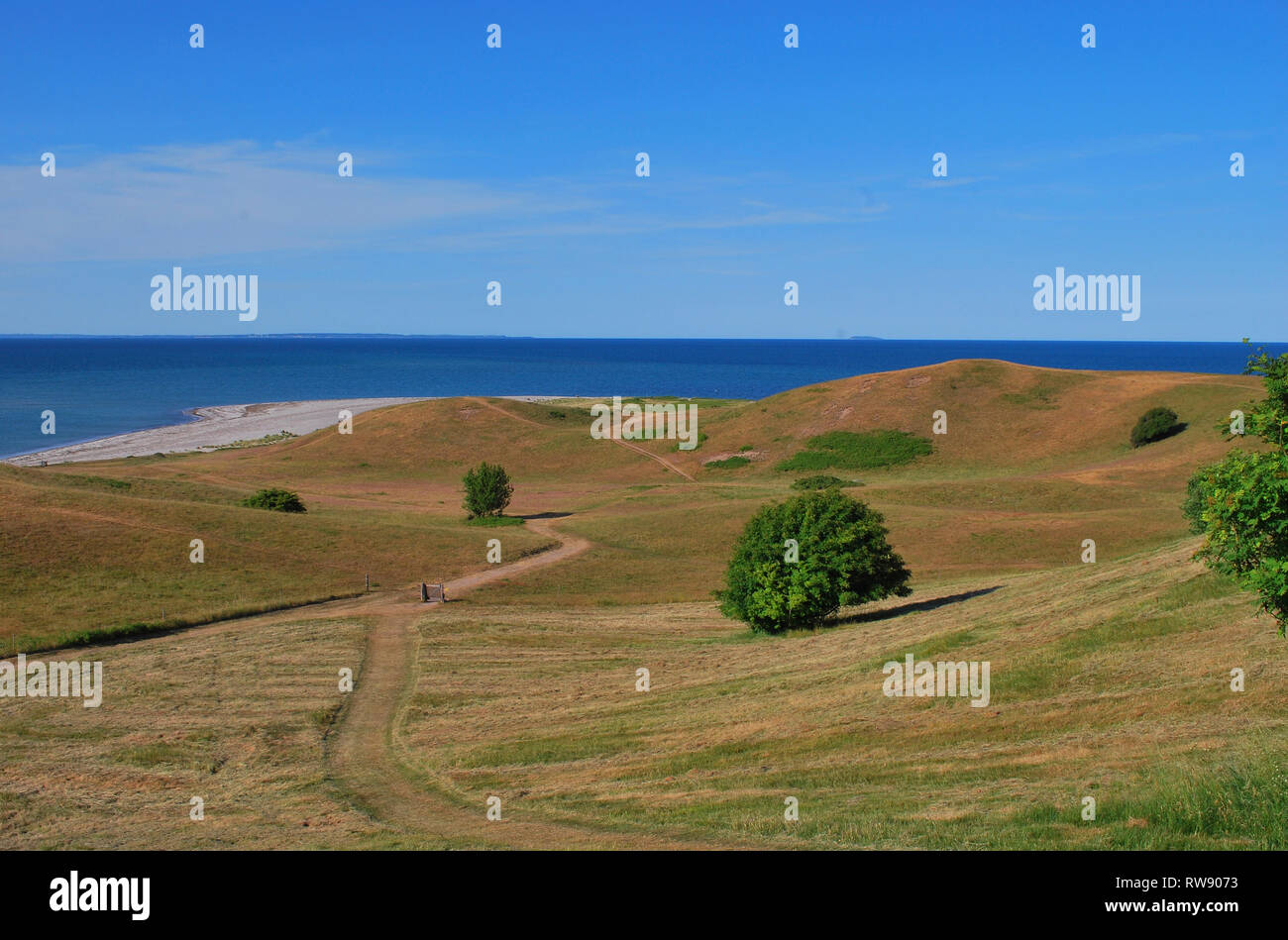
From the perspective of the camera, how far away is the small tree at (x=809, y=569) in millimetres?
38781

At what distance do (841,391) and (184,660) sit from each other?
8413cm

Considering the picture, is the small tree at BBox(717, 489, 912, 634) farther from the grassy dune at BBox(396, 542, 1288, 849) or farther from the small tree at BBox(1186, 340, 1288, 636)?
the small tree at BBox(1186, 340, 1288, 636)

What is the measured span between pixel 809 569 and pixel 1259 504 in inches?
833

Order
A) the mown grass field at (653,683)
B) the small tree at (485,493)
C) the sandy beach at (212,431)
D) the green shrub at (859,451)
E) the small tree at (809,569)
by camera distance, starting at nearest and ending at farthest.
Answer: the mown grass field at (653,683) < the small tree at (809,569) < the small tree at (485,493) < the green shrub at (859,451) < the sandy beach at (212,431)

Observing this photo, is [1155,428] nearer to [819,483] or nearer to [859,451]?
[859,451]

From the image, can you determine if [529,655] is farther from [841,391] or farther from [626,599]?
[841,391]

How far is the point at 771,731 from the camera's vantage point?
2356cm

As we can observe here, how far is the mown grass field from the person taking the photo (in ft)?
58.5

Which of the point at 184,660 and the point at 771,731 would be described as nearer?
the point at 771,731

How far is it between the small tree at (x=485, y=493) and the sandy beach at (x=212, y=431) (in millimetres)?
57379

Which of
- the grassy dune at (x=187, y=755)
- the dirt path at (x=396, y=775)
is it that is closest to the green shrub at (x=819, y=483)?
the dirt path at (x=396, y=775)

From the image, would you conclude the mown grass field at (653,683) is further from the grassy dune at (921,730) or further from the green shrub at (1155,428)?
the green shrub at (1155,428)

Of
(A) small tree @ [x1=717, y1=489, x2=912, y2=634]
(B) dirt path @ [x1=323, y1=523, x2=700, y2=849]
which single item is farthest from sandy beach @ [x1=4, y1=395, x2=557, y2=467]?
(A) small tree @ [x1=717, y1=489, x2=912, y2=634]

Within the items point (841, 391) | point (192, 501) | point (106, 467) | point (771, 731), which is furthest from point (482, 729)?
point (841, 391)
